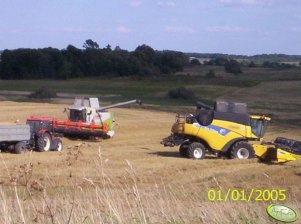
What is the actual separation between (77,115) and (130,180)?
60.7ft

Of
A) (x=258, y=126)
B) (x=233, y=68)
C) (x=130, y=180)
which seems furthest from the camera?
(x=233, y=68)

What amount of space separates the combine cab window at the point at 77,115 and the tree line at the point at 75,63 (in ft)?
195

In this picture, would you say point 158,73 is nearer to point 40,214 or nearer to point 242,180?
point 242,180

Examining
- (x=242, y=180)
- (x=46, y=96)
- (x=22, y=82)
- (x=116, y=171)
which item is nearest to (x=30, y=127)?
(x=116, y=171)

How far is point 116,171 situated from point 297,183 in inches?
174

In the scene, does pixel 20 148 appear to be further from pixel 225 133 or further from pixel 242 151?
pixel 242 151

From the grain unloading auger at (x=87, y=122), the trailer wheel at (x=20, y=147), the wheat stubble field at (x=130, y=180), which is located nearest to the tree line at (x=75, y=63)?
the wheat stubble field at (x=130, y=180)

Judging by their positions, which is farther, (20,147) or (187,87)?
(187,87)

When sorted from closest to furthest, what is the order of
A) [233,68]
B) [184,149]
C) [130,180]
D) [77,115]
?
[130,180] < [184,149] < [77,115] < [233,68]

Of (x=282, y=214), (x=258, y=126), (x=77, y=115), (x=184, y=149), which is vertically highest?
(x=282, y=214)

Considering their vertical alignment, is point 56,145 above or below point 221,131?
below

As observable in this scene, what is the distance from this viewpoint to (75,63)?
98812 millimetres

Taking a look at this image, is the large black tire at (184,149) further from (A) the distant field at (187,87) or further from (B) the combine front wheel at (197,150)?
(A) the distant field at (187,87)

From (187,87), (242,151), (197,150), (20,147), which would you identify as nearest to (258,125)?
(242,151)
